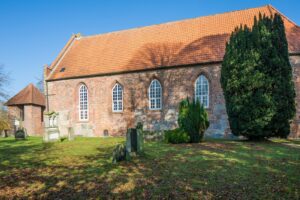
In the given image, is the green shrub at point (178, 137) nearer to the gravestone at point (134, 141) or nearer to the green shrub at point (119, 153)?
the gravestone at point (134, 141)

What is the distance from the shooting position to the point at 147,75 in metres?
20.8

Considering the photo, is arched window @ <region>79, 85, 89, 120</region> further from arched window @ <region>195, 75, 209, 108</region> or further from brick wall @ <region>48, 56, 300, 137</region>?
arched window @ <region>195, 75, 209, 108</region>

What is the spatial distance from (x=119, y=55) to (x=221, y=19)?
31.7ft

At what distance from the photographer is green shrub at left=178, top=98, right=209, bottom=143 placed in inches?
517

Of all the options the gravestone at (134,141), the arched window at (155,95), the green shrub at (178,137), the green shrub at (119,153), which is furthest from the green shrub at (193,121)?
the arched window at (155,95)

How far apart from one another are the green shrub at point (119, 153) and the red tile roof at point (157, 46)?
12163 mm

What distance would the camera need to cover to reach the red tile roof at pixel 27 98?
2956 centimetres

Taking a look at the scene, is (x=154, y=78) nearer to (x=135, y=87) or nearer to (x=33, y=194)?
(x=135, y=87)

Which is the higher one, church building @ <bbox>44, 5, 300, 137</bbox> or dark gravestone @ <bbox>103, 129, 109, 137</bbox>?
church building @ <bbox>44, 5, 300, 137</bbox>

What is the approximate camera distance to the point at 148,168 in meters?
7.25

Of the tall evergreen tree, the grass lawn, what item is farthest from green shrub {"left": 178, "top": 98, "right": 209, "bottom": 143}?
the grass lawn

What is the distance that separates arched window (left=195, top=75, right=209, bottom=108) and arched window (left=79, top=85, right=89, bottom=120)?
34.0 ft

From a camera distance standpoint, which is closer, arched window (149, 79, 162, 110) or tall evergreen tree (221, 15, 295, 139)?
tall evergreen tree (221, 15, 295, 139)

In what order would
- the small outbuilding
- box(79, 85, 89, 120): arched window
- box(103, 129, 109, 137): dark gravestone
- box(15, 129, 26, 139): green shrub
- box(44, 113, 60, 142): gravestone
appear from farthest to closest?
the small outbuilding < box(79, 85, 89, 120): arched window < box(103, 129, 109, 137): dark gravestone < box(15, 129, 26, 139): green shrub < box(44, 113, 60, 142): gravestone
